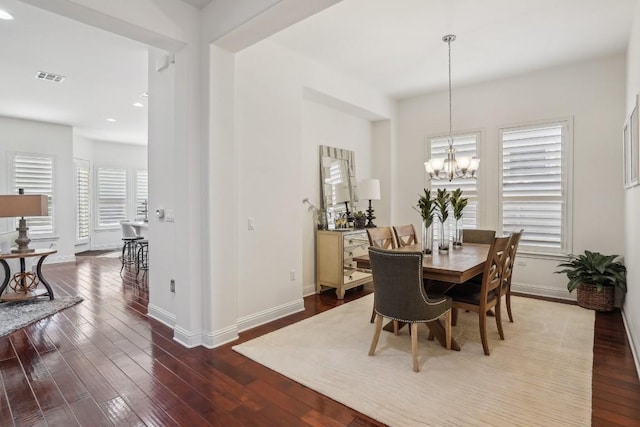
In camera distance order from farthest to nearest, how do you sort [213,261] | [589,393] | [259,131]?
[259,131], [213,261], [589,393]

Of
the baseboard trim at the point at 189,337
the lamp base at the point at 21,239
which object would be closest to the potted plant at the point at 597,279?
the baseboard trim at the point at 189,337

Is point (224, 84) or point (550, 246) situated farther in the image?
point (550, 246)

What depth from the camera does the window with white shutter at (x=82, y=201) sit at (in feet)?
27.6

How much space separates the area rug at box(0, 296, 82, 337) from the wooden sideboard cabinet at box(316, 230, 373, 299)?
3292 millimetres

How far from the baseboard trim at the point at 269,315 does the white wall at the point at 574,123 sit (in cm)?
317

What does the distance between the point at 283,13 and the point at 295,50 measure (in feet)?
5.07

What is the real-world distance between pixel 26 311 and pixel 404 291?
176 inches

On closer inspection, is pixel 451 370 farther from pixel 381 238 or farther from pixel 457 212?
pixel 457 212

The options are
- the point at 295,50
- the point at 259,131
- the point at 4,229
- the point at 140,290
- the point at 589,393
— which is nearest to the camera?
the point at 589,393

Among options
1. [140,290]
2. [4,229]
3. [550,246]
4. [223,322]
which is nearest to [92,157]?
[4,229]

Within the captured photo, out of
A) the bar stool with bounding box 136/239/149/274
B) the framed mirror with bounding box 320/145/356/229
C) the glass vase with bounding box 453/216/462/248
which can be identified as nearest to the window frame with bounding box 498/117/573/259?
the glass vase with bounding box 453/216/462/248

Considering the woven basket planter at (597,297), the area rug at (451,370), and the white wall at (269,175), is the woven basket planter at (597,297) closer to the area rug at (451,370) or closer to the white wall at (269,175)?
the area rug at (451,370)

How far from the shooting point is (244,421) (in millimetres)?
2059

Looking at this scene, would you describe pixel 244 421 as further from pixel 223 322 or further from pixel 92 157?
pixel 92 157
